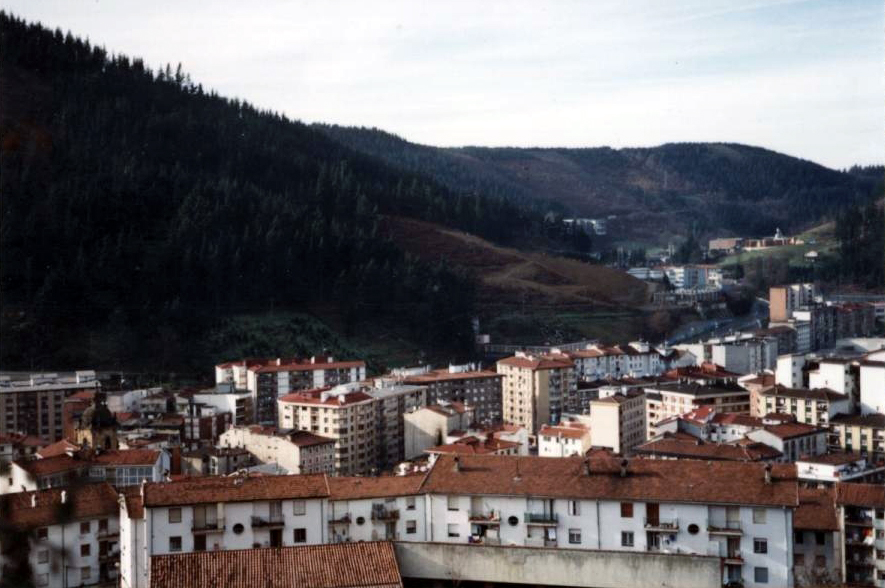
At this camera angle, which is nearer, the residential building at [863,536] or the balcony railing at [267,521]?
the balcony railing at [267,521]

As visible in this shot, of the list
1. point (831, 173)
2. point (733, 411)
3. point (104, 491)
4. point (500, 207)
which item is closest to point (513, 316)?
point (733, 411)

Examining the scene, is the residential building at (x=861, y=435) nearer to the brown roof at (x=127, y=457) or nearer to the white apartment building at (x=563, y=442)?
the white apartment building at (x=563, y=442)

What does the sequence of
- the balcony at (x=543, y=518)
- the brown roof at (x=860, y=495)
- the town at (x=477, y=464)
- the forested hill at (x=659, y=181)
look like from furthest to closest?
the forested hill at (x=659, y=181) < the brown roof at (x=860, y=495) < the balcony at (x=543, y=518) < the town at (x=477, y=464)

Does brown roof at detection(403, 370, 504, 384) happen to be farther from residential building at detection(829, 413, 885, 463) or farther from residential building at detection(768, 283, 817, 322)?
residential building at detection(768, 283, 817, 322)

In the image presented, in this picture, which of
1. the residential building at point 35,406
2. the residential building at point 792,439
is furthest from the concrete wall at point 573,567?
the residential building at point 35,406

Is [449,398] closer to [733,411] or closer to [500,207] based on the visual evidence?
[733,411]

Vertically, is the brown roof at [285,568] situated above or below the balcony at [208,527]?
above

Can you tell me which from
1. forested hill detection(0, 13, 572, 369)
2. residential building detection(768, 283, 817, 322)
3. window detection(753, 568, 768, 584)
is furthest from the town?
forested hill detection(0, 13, 572, 369)
